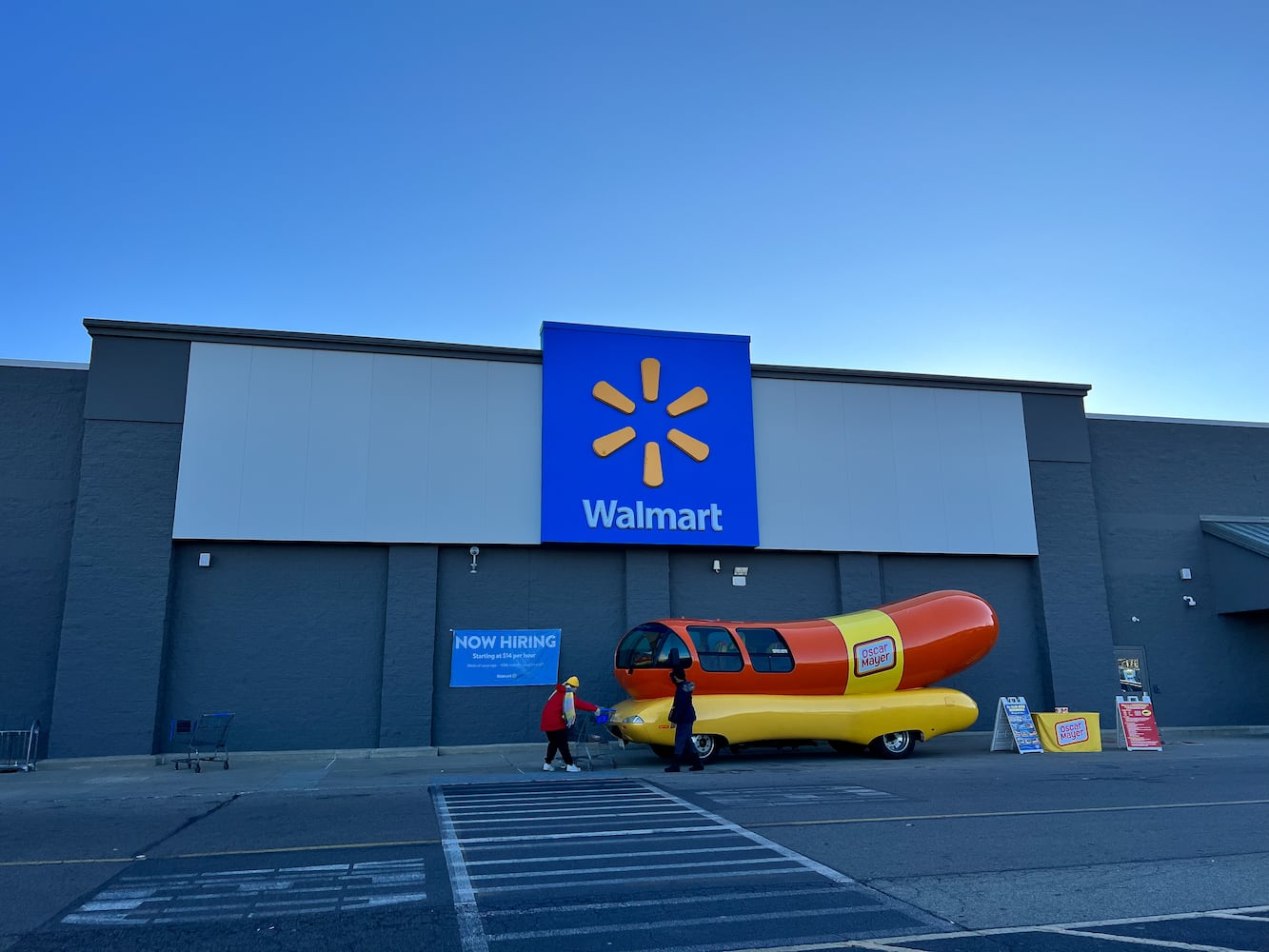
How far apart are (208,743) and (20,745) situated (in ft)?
11.4

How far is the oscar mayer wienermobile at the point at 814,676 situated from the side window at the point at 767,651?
0.02m

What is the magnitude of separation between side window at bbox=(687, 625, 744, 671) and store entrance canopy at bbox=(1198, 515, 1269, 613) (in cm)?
1410

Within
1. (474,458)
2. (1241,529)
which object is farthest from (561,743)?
(1241,529)

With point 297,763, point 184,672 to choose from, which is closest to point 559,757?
point 297,763

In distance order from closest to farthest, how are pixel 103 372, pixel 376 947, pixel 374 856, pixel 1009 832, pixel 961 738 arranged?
pixel 376 947
pixel 374 856
pixel 1009 832
pixel 103 372
pixel 961 738

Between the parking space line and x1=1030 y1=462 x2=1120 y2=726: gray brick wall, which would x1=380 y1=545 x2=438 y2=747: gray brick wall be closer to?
the parking space line

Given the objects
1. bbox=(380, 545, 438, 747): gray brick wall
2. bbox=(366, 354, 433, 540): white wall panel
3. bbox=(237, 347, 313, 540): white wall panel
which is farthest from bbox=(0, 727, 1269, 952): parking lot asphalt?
bbox=(366, 354, 433, 540): white wall panel

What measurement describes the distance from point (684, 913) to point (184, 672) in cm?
1452

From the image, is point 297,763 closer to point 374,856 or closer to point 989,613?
point 374,856

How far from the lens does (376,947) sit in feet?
17.9

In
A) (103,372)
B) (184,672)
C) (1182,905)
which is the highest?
(103,372)

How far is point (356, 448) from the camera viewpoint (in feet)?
61.0

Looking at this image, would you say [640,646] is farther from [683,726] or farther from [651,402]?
[651,402]

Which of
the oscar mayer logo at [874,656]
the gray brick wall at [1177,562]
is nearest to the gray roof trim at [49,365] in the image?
the oscar mayer logo at [874,656]
